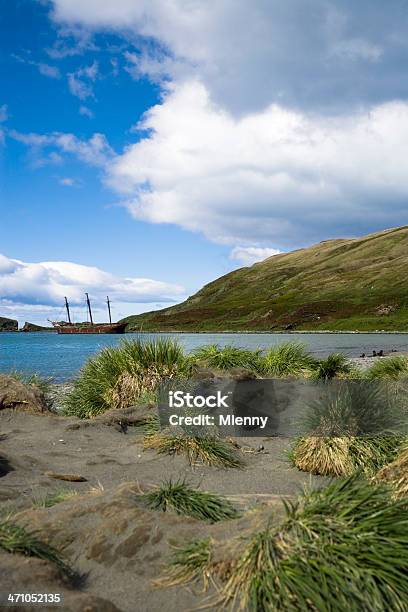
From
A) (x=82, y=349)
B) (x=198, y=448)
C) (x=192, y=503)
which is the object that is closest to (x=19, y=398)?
(x=198, y=448)

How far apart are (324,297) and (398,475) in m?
133

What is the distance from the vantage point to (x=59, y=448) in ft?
33.8

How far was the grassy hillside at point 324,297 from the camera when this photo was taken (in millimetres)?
112438

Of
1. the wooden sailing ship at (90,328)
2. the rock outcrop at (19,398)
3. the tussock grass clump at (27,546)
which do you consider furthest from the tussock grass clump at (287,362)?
the wooden sailing ship at (90,328)

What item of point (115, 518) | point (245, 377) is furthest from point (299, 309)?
point (115, 518)

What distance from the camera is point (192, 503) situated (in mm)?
5664

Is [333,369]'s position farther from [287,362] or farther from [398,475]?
[398,475]

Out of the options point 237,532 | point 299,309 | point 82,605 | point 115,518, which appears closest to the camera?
point 82,605

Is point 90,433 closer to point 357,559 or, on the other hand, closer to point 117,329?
point 357,559

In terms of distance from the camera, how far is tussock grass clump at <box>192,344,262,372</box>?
16.1 metres

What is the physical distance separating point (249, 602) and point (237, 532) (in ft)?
2.81

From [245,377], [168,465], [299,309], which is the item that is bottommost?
[168,465]

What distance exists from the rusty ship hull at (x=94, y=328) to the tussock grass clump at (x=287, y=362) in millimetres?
131898

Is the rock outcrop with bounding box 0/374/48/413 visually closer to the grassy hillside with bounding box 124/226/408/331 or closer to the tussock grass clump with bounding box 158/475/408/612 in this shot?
the tussock grass clump with bounding box 158/475/408/612
